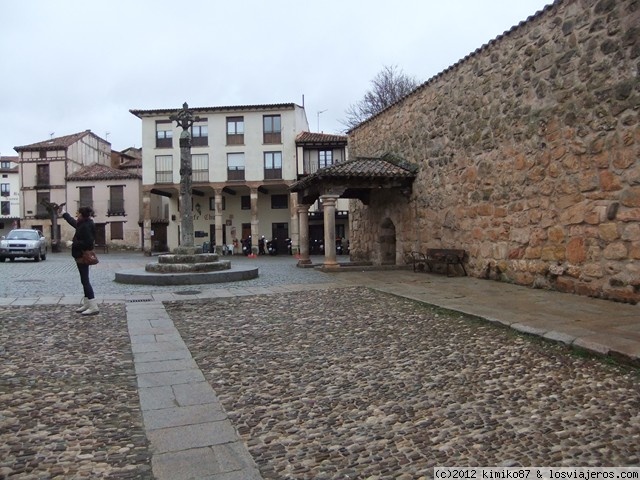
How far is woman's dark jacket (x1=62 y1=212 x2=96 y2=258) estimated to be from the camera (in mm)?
6566

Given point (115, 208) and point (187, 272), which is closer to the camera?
point (187, 272)

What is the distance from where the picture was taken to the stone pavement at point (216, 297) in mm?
2566

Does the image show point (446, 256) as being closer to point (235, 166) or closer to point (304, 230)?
point (304, 230)

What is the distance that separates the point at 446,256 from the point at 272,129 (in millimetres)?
24378

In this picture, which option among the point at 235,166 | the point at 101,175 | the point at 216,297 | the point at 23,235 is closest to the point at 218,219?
the point at 235,166

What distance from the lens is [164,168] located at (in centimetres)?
3303

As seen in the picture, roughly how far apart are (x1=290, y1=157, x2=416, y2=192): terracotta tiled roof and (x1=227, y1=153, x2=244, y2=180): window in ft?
65.1

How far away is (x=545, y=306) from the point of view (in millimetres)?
6449

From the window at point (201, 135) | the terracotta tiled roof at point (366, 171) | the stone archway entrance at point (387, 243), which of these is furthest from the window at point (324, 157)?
the terracotta tiled roof at point (366, 171)

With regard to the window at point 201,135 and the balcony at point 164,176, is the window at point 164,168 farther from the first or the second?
the window at point 201,135

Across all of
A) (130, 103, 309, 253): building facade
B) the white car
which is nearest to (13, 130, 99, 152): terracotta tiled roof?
(130, 103, 309, 253): building facade

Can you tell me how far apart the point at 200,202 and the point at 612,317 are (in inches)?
1276

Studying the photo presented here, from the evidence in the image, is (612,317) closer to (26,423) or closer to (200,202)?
(26,423)

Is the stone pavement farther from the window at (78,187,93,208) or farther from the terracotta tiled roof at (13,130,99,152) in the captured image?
the terracotta tiled roof at (13,130,99,152)
